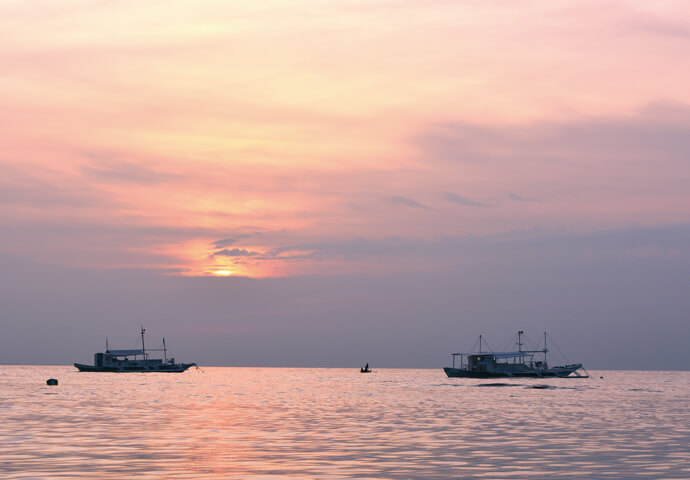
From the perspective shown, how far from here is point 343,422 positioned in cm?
6681

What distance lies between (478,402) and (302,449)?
59.8 metres

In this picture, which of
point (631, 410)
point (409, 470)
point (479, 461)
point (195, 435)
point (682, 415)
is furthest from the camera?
point (631, 410)

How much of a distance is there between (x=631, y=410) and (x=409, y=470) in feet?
191

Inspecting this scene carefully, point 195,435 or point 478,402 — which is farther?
point 478,402

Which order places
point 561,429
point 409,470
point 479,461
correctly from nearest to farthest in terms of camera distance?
point 409,470 → point 479,461 → point 561,429

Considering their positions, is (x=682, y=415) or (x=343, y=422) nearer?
(x=343, y=422)

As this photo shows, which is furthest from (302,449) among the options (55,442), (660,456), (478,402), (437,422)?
(478,402)

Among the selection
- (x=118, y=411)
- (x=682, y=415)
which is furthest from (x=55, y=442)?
(x=682, y=415)

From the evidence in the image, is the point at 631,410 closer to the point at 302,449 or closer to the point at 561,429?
the point at 561,429

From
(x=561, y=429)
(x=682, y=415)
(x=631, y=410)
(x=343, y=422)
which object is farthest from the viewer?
(x=631, y=410)

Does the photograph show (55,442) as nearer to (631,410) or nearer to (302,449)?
(302,449)

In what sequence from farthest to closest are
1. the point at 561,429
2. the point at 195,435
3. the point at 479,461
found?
1. the point at 561,429
2. the point at 195,435
3. the point at 479,461

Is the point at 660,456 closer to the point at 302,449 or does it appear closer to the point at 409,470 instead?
the point at 409,470

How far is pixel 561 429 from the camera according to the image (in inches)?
2458
